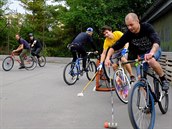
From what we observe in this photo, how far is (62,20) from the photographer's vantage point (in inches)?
1074

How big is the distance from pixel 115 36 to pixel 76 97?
5.61ft

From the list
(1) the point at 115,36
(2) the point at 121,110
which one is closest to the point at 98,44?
(1) the point at 115,36

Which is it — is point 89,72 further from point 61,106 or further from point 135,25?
point 135,25

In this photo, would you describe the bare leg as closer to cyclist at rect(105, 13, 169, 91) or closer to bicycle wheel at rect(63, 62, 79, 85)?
cyclist at rect(105, 13, 169, 91)

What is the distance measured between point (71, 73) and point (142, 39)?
200 inches

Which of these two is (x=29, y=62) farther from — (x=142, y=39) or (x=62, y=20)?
(x=62, y=20)

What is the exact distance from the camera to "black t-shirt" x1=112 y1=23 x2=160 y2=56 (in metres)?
5.02

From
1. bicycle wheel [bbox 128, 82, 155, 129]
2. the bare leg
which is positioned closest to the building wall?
the bare leg

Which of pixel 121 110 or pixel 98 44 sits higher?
pixel 98 44

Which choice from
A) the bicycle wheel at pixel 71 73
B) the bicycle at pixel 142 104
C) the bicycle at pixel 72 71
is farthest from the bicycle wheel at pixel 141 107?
the bicycle wheel at pixel 71 73

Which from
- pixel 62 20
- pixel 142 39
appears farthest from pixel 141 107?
pixel 62 20

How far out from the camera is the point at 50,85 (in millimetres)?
9914

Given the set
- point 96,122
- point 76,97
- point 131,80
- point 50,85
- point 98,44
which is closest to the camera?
point 96,122

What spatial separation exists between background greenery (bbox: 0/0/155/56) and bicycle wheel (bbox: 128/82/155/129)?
19.1m
